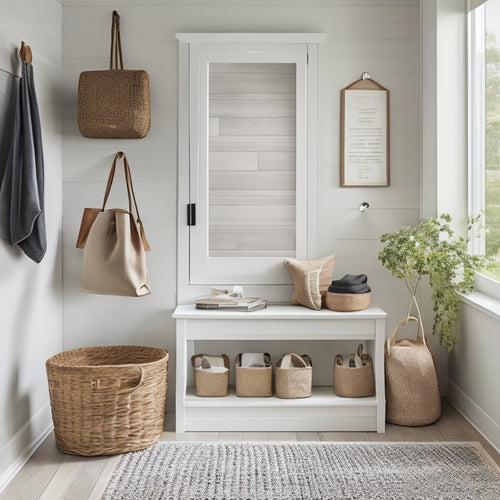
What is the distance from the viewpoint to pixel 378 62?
347cm

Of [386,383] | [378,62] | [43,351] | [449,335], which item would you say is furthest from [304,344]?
[378,62]

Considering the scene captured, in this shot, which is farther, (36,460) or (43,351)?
(43,351)

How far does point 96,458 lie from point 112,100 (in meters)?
1.73

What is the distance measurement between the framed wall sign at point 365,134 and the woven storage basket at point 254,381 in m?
1.12

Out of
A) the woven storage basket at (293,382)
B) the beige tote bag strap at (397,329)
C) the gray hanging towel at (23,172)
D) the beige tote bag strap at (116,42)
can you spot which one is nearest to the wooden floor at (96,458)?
the woven storage basket at (293,382)

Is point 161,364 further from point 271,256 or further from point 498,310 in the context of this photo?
point 498,310

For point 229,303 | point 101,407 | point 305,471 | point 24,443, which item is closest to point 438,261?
point 229,303

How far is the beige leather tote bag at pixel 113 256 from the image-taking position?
10.2ft

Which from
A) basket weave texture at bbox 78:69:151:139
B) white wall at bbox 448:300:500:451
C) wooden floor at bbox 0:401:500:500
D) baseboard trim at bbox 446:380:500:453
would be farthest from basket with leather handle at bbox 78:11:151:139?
baseboard trim at bbox 446:380:500:453

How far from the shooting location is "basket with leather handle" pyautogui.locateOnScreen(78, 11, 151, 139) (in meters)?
3.20

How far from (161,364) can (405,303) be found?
4.62 feet

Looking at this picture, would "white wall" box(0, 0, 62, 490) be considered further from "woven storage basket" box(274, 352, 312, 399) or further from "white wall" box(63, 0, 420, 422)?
"woven storage basket" box(274, 352, 312, 399)

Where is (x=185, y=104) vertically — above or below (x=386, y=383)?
above

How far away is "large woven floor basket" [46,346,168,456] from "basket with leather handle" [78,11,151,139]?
1215mm
